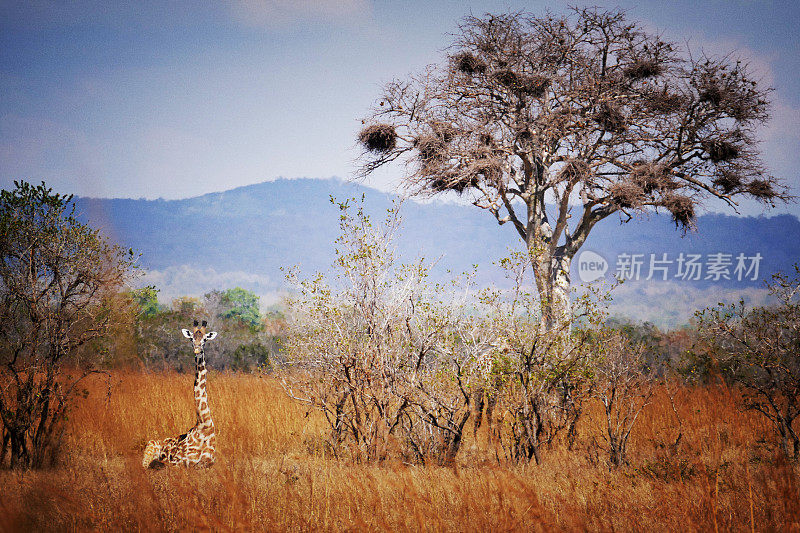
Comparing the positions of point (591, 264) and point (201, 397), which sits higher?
point (591, 264)

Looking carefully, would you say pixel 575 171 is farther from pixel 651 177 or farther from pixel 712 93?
pixel 712 93

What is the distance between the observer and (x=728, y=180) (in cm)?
962

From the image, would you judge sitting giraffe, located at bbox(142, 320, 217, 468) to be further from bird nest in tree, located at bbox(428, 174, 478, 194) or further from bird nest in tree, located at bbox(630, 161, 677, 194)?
bird nest in tree, located at bbox(630, 161, 677, 194)

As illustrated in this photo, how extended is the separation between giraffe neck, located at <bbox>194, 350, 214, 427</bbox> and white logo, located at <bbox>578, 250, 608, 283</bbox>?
755cm

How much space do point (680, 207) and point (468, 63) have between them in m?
4.51

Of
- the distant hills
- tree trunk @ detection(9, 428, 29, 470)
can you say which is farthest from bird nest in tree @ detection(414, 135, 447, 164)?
the distant hills

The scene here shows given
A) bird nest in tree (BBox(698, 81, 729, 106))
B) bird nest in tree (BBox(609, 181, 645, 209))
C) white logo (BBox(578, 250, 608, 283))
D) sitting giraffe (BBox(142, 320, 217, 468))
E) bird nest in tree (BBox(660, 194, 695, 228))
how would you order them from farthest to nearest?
white logo (BBox(578, 250, 608, 283)) < bird nest in tree (BBox(698, 81, 729, 106)) < bird nest in tree (BBox(660, 194, 695, 228)) < bird nest in tree (BBox(609, 181, 645, 209)) < sitting giraffe (BBox(142, 320, 217, 468))

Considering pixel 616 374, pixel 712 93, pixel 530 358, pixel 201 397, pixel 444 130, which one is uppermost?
pixel 712 93

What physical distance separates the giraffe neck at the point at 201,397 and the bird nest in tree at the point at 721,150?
30.3ft

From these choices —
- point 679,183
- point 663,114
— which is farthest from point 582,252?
point 663,114

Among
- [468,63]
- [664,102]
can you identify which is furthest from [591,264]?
[468,63]

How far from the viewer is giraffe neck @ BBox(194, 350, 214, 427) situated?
543 cm

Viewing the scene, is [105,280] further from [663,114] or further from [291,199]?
[291,199]

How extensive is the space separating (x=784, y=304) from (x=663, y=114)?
5124 millimetres
